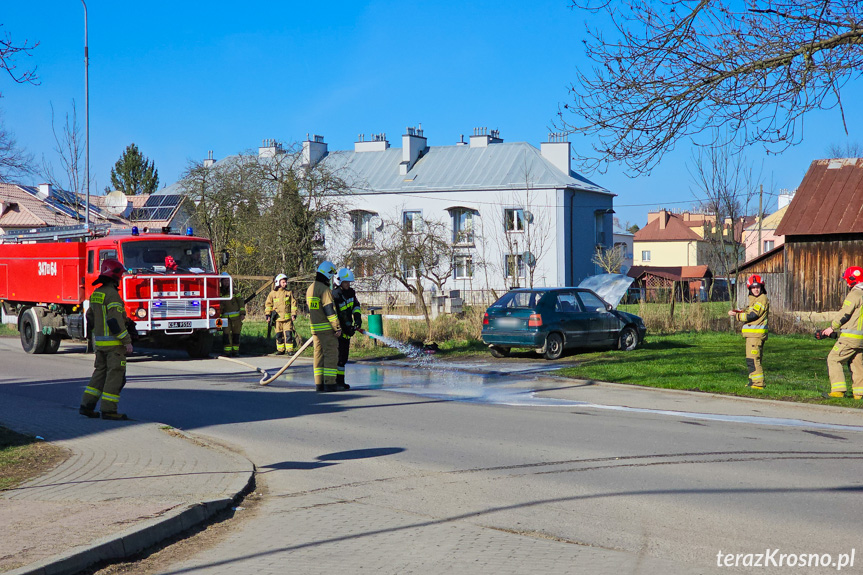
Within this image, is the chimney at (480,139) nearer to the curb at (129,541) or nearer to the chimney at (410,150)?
the chimney at (410,150)

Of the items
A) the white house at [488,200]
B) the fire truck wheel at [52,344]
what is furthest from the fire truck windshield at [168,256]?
the white house at [488,200]

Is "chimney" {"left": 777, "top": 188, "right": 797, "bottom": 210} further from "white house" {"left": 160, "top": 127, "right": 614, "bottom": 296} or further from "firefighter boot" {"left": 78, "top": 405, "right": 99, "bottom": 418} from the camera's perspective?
"firefighter boot" {"left": 78, "top": 405, "right": 99, "bottom": 418}

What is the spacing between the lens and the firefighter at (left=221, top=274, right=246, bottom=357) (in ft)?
62.5

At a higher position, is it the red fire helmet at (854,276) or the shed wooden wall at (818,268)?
the shed wooden wall at (818,268)

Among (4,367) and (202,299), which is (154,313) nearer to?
(202,299)

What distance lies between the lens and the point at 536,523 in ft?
20.1

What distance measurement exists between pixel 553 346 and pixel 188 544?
1324cm

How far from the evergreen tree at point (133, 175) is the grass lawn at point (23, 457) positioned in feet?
231

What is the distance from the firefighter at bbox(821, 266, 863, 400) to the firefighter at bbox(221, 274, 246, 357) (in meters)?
12.3

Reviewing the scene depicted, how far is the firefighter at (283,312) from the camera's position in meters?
19.9

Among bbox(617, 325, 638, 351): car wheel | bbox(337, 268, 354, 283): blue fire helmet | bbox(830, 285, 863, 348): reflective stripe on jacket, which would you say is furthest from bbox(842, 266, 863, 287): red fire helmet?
bbox(337, 268, 354, 283): blue fire helmet

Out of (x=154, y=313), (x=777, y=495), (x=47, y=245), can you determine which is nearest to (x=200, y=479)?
(x=777, y=495)

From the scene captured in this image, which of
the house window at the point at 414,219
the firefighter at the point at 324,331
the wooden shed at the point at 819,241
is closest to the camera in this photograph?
the firefighter at the point at 324,331

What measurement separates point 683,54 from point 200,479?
7493 mm
